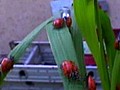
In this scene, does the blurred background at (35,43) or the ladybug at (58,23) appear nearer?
the ladybug at (58,23)

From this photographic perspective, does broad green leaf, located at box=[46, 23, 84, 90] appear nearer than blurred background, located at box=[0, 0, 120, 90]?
Yes

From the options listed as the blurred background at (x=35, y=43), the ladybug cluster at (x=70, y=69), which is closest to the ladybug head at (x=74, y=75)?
the ladybug cluster at (x=70, y=69)

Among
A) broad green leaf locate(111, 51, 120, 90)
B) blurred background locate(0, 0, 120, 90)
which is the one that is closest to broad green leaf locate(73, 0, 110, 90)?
broad green leaf locate(111, 51, 120, 90)

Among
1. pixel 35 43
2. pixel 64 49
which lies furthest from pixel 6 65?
pixel 35 43

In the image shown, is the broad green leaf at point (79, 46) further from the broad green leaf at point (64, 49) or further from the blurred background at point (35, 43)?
the blurred background at point (35, 43)

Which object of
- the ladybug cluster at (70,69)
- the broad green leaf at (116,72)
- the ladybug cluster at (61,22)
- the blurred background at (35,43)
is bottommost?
the blurred background at (35,43)

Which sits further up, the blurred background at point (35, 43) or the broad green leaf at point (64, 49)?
the broad green leaf at point (64, 49)

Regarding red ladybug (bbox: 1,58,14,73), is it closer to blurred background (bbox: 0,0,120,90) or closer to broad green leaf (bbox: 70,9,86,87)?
broad green leaf (bbox: 70,9,86,87)

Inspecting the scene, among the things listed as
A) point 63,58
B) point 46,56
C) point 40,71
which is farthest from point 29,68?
point 63,58

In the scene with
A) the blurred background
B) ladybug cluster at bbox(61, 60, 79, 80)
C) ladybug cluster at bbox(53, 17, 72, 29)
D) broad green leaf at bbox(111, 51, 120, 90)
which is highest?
ladybug cluster at bbox(53, 17, 72, 29)
